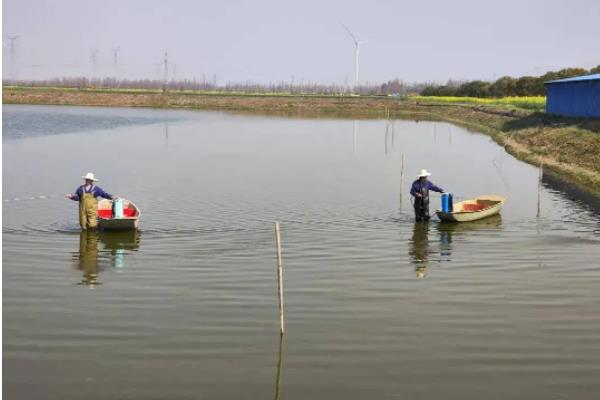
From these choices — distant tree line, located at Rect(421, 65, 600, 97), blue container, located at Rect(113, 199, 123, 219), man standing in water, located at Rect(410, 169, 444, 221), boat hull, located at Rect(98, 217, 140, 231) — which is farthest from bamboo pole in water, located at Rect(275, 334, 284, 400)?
distant tree line, located at Rect(421, 65, 600, 97)

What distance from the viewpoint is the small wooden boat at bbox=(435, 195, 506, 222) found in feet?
69.3

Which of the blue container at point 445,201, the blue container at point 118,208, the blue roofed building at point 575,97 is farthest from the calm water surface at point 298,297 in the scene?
the blue roofed building at point 575,97

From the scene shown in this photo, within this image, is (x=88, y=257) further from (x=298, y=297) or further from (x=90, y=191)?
(x=298, y=297)

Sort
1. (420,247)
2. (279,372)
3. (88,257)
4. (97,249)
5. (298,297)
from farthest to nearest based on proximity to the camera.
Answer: (420,247)
(97,249)
(88,257)
(298,297)
(279,372)

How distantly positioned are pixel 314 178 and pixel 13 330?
72.6ft

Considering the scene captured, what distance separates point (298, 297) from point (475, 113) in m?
74.3

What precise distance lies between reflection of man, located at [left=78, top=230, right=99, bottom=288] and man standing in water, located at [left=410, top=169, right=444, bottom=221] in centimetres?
887

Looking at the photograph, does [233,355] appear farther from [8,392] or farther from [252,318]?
[8,392]

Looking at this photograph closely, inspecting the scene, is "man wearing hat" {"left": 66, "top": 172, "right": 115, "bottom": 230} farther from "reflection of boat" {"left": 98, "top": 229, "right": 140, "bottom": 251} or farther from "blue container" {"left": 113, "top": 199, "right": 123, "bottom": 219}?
"blue container" {"left": 113, "top": 199, "right": 123, "bottom": 219}

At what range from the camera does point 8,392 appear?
9.13 metres

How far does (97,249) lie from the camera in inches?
688

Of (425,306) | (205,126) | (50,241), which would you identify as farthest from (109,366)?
(205,126)

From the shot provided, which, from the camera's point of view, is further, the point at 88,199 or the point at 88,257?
the point at 88,199

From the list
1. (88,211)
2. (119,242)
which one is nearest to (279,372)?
(119,242)
